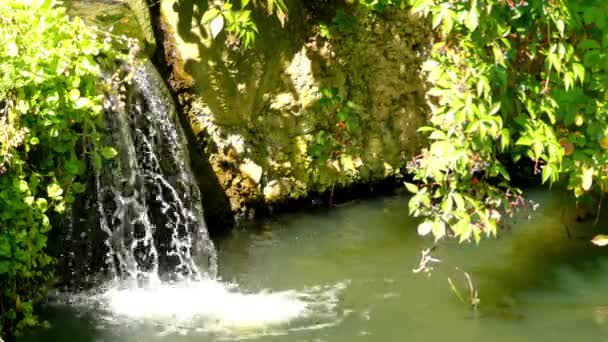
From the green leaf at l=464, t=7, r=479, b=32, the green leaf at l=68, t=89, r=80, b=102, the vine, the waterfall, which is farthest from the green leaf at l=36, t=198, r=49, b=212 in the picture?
the green leaf at l=464, t=7, r=479, b=32

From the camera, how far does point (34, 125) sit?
3.71 meters

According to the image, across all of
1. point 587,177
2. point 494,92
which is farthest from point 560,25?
point 587,177

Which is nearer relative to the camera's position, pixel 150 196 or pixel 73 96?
pixel 73 96

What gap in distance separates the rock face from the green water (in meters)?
0.33

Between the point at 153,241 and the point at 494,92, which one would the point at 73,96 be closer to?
the point at 153,241

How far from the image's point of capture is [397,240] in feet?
17.8

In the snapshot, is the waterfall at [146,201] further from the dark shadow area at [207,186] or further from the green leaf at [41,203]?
the green leaf at [41,203]

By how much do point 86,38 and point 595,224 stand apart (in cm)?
361

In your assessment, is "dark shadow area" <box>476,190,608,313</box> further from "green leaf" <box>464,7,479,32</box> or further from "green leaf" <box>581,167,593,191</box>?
"green leaf" <box>464,7,479,32</box>

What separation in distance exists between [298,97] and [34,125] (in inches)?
97.6

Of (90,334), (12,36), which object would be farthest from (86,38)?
(90,334)

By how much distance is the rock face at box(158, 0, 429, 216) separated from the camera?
215 inches

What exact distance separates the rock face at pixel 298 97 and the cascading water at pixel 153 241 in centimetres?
49

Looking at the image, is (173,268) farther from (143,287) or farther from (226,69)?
(226,69)
